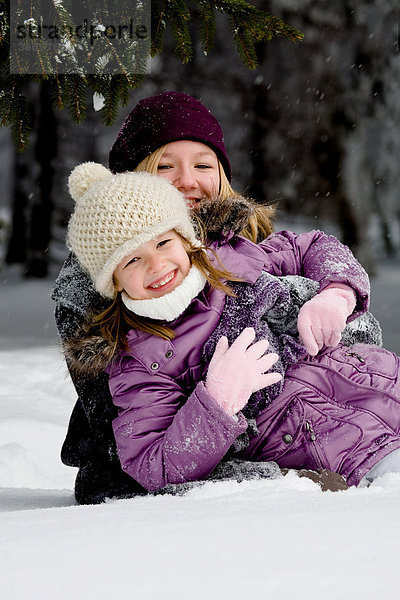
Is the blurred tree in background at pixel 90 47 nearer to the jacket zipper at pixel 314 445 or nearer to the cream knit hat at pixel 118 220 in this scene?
the cream knit hat at pixel 118 220

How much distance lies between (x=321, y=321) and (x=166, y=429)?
52cm

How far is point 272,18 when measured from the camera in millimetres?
2736

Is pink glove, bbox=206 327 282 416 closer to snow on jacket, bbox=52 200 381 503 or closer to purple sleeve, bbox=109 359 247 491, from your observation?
purple sleeve, bbox=109 359 247 491

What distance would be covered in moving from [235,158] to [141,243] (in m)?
8.11

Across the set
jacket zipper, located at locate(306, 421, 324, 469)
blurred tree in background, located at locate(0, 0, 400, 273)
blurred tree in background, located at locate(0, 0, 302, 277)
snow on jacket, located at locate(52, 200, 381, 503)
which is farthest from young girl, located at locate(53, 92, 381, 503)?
blurred tree in background, located at locate(0, 0, 400, 273)

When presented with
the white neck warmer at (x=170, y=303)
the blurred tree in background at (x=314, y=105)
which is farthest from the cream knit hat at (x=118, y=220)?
the blurred tree in background at (x=314, y=105)

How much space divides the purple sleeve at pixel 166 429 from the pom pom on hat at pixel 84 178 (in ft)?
1.91

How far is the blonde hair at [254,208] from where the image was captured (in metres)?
2.38

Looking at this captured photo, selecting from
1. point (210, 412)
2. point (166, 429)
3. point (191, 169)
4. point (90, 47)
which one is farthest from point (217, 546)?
point (90, 47)

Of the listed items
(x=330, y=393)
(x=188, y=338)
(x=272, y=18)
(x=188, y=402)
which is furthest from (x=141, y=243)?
(x=272, y=18)

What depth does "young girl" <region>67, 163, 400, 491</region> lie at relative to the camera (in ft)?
6.01

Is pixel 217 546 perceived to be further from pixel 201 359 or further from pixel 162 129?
pixel 162 129

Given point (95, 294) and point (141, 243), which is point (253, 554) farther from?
point (95, 294)

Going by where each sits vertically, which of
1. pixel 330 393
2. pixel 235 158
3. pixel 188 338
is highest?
pixel 188 338
